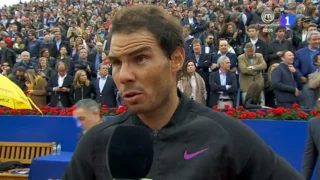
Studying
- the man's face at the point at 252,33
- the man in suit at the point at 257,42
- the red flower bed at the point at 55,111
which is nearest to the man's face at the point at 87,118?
the red flower bed at the point at 55,111

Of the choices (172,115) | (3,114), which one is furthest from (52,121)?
(172,115)

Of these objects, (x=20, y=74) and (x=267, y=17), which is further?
(x=267, y=17)

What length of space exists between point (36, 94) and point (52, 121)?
79.3 inches

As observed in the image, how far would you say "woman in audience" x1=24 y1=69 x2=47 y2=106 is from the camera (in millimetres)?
12250

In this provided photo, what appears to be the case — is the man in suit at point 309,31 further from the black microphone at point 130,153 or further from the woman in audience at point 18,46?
the black microphone at point 130,153

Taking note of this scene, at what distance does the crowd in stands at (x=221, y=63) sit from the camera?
32.5ft

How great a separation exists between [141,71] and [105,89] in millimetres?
9600

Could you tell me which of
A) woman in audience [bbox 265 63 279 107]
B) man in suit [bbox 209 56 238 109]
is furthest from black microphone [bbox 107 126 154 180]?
woman in audience [bbox 265 63 279 107]

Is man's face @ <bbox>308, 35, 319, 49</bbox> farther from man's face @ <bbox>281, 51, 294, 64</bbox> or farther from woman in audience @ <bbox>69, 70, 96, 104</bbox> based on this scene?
woman in audience @ <bbox>69, 70, 96, 104</bbox>

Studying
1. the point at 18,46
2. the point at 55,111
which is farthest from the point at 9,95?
the point at 18,46

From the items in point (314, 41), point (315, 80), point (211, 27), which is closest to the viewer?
point (315, 80)

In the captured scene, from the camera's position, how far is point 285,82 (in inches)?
387

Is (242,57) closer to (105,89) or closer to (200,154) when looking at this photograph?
(105,89)

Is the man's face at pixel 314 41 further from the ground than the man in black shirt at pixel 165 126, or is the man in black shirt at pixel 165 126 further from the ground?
the man in black shirt at pixel 165 126
